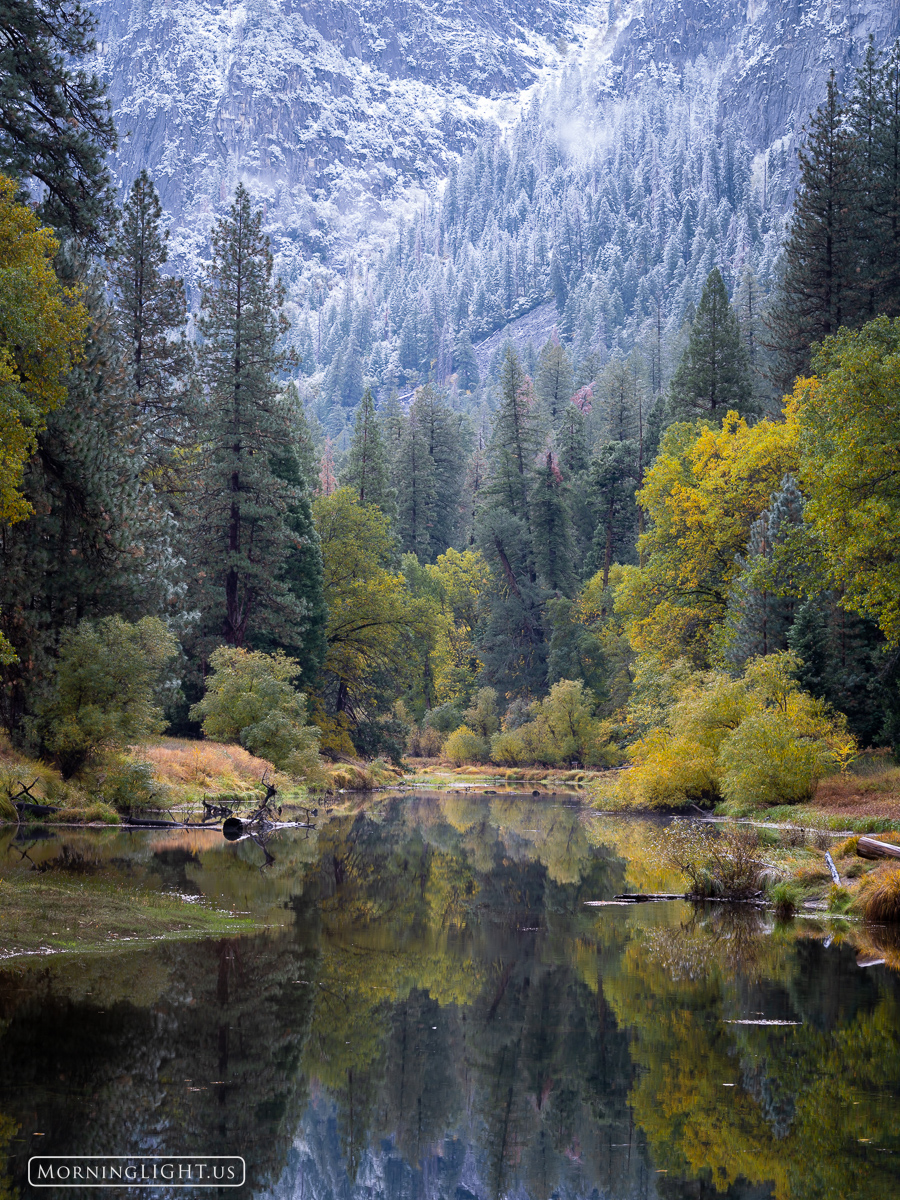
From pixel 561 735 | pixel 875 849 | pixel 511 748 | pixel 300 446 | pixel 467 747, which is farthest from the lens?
pixel 467 747

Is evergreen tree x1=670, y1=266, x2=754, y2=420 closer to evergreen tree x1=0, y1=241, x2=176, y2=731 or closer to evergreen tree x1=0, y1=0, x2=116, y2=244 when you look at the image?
evergreen tree x1=0, y1=241, x2=176, y2=731

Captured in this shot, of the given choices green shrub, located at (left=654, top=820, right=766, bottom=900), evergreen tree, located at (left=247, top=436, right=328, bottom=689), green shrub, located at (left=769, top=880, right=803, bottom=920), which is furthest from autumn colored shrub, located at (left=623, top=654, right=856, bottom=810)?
evergreen tree, located at (left=247, top=436, right=328, bottom=689)

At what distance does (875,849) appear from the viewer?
659 inches

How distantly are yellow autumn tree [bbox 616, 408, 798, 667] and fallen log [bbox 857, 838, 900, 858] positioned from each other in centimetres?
2274

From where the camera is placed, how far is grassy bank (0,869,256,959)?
10.8m

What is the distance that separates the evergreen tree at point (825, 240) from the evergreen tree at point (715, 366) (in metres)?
9.39

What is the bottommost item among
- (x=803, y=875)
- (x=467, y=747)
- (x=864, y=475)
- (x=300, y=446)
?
(x=467, y=747)

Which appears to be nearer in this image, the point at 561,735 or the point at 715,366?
the point at 715,366

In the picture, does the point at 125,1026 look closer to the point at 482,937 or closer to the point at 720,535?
the point at 482,937

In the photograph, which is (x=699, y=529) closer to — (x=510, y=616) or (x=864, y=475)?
(x=864, y=475)

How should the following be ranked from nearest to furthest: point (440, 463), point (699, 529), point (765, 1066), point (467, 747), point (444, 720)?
1. point (765, 1066)
2. point (699, 529)
3. point (467, 747)
4. point (444, 720)
5. point (440, 463)

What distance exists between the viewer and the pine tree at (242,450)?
4066 centimetres

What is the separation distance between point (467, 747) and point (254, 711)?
27516mm

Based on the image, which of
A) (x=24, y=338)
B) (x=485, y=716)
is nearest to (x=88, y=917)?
(x=24, y=338)
